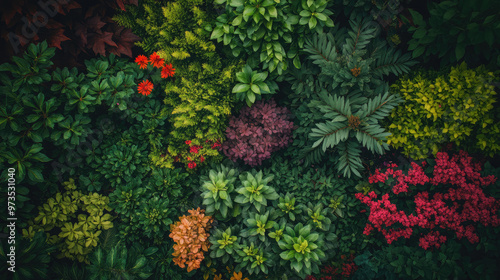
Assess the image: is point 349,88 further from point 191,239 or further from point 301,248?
point 191,239

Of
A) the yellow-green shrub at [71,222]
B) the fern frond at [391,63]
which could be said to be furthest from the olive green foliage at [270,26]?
the yellow-green shrub at [71,222]

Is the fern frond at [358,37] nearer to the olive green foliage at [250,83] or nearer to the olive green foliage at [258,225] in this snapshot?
the olive green foliage at [250,83]

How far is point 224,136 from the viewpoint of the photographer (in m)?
3.68

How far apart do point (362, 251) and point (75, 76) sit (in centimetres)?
436

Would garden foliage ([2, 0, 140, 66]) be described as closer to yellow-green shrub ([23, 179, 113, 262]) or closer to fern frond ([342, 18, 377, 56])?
yellow-green shrub ([23, 179, 113, 262])

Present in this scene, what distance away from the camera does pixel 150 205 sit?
3.40m

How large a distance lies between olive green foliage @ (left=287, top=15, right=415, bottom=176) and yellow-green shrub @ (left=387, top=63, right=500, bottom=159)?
9.6 inches

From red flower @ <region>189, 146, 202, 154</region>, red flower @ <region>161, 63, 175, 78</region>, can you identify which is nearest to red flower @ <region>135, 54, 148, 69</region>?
red flower @ <region>161, 63, 175, 78</region>

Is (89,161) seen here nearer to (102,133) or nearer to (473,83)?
(102,133)

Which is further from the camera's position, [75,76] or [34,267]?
[75,76]

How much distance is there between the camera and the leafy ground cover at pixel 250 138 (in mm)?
Result: 2828

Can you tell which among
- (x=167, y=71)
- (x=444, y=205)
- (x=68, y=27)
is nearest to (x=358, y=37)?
(x=444, y=205)

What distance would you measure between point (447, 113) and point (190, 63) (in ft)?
10.3

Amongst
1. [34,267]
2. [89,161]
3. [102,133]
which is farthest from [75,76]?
[34,267]
